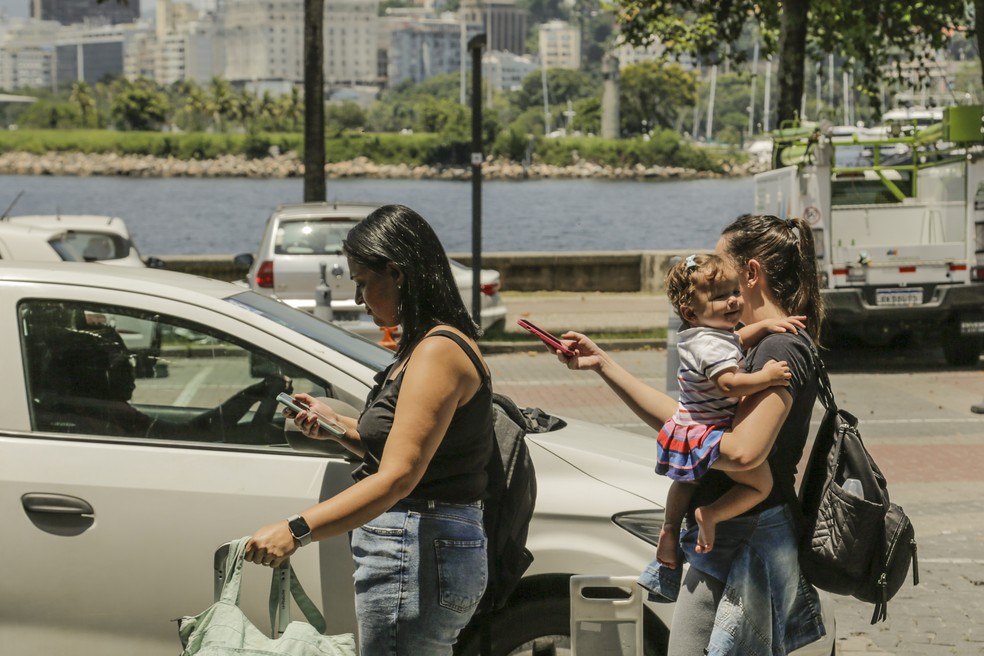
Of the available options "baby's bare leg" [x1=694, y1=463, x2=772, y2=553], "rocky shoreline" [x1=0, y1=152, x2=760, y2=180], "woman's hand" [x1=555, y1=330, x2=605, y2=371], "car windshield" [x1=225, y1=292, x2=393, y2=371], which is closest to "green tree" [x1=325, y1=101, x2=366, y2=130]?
"rocky shoreline" [x1=0, y1=152, x2=760, y2=180]

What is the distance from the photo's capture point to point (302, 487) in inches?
157

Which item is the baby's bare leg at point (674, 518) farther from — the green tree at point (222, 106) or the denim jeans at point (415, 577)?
the green tree at point (222, 106)

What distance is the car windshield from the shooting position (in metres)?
4.53

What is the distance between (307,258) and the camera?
13.3 m

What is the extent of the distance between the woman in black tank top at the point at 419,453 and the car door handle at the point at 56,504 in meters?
1.04

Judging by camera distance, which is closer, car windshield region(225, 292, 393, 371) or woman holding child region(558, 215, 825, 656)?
woman holding child region(558, 215, 825, 656)

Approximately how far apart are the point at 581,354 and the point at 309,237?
10264mm

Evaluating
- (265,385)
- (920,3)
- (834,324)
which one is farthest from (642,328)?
(265,385)

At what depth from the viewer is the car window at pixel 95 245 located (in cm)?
1352

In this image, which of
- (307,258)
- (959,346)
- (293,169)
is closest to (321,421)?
(307,258)

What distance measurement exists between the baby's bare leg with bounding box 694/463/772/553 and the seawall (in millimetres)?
17719

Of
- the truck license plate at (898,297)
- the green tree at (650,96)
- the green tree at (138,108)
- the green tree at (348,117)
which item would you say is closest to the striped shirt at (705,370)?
the truck license plate at (898,297)

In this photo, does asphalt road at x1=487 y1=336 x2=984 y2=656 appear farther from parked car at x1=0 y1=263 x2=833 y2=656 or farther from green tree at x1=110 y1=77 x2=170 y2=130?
green tree at x1=110 y1=77 x2=170 y2=130

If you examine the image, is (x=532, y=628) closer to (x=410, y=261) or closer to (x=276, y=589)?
(x=276, y=589)
